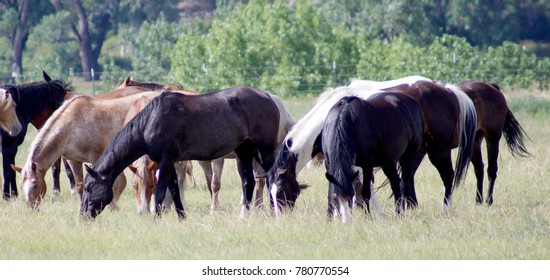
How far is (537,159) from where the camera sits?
14555 mm

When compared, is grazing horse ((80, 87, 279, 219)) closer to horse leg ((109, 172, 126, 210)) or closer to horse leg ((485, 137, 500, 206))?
horse leg ((109, 172, 126, 210))

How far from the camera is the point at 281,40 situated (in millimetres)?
36031

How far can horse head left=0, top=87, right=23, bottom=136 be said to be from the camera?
12.4 m

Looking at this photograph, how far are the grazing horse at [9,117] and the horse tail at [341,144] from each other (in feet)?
16.4

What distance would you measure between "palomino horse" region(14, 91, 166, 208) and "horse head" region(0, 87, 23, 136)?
1.32 meters

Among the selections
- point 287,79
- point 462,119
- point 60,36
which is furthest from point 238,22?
point 462,119

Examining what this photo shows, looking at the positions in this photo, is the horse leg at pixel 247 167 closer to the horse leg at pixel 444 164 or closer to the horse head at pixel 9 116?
the horse leg at pixel 444 164

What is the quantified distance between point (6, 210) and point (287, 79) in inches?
874

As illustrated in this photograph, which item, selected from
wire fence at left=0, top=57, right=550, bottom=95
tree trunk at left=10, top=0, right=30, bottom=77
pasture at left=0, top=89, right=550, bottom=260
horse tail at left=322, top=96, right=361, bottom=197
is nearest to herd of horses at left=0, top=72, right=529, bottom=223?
horse tail at left=322, top=96, right=361, bottom=197

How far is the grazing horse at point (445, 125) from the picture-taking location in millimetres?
10523

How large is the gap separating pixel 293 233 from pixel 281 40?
2776 cm

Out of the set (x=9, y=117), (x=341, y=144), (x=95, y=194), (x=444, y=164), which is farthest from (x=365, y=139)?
(x=9, y=117)

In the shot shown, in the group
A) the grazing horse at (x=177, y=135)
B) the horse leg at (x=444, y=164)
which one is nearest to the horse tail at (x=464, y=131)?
the horse leg at (x=444, y=164)

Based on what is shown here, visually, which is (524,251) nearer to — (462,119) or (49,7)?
(462,119)
